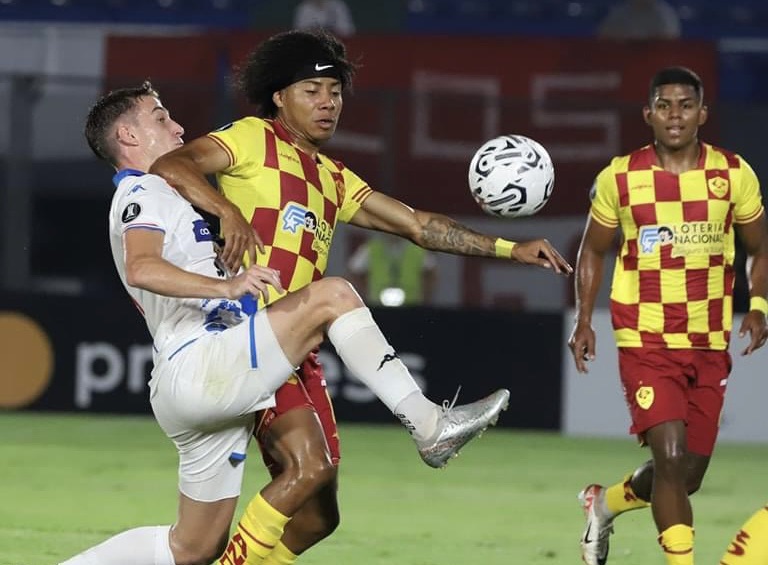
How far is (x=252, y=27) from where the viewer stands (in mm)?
14156

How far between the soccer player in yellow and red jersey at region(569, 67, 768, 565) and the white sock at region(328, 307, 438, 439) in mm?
1484

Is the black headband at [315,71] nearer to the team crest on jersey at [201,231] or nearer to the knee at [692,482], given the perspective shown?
the team crest on jersey at [201,231]

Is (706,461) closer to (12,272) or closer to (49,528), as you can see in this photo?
(49,528)

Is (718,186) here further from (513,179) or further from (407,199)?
(407,199)

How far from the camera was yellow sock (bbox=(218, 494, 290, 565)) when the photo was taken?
17.8ft

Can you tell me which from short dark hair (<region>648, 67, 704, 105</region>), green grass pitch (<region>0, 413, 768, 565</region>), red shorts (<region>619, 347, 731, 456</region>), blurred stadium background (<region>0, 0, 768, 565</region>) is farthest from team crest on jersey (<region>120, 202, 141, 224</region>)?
blurred stadium background (<region>0, 0, 768, 565</region>)

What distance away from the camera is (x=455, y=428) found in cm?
539

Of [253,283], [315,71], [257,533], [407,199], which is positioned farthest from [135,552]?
[407,199]

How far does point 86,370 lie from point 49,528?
4.66 m

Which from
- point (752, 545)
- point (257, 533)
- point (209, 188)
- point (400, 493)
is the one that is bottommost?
point (400, 493)

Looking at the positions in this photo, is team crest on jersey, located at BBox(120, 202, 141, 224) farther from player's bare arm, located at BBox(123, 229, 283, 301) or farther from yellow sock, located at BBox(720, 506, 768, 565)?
yellow sock, located at BBox(720, 506, 768, 565)

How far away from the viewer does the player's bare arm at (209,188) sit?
5367 mm

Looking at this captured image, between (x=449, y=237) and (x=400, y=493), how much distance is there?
127 inches

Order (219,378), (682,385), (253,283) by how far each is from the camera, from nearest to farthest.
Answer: (253,283) → (219,378) → (682,385)
